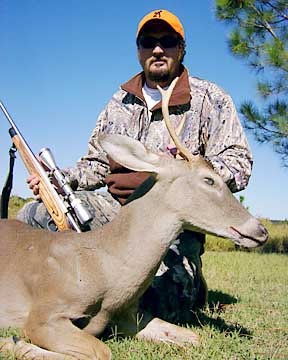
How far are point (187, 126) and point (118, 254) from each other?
192cm

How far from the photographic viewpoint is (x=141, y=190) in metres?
3.89

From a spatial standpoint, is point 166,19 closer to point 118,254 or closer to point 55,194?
point 55,194

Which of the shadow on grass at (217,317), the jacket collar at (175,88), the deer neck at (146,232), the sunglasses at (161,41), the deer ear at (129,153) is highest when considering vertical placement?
the sunglasses at (161,41)

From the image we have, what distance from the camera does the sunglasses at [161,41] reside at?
212 inches

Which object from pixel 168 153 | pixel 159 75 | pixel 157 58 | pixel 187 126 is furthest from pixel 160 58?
pixel 168 153

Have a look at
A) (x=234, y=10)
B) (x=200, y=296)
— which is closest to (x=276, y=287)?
(x=200, y=296)

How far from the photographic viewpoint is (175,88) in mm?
5340

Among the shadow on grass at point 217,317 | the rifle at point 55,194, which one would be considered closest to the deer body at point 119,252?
the shadow on grass at point 217,317

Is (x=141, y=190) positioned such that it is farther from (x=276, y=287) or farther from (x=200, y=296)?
(x=276, y=287)

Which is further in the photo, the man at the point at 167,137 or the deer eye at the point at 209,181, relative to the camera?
the man at the point at 167,137

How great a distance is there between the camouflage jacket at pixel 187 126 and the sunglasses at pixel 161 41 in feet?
0.96

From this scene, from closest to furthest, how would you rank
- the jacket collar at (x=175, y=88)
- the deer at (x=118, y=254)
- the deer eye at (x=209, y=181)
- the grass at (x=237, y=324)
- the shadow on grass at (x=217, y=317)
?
the deer at (x=118, y=254), the grass at (x=237, y=324), the deer eye at (x=209, y=181), the shadow on grass at (x=217, y=317), the jacket collar at (x=175, y=88)

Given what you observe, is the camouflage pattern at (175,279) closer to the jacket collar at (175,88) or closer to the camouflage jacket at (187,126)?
the camouflage jacket at (187,126)

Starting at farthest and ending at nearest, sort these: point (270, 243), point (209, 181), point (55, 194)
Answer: point (270, 243)
point (55, 194)
point (209, 181)
